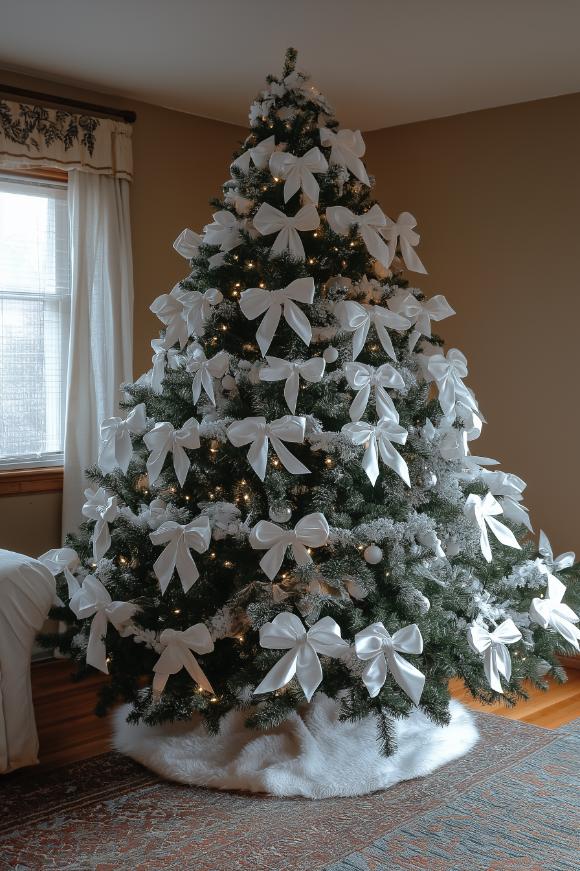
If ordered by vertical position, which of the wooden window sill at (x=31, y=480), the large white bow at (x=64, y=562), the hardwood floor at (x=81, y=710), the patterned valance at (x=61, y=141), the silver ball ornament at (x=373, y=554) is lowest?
the hardwood floor at (x=81, y=710)

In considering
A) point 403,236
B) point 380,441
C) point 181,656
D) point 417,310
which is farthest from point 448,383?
point 181,656

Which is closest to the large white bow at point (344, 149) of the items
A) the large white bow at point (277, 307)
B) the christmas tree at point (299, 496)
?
the christmas tree at point (299, 496)

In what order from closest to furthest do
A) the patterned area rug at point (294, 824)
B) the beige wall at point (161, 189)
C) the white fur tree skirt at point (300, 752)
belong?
the patterned area rug at point (294, 824), the white fur tree skirt at point (300, 752), the beige wall at point (161, 189)

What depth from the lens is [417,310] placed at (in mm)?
3014

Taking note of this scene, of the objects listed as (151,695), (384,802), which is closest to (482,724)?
(384,802)

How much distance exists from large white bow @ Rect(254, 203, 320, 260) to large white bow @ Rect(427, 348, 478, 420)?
0.56 meters

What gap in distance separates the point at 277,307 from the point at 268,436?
1.32 feet

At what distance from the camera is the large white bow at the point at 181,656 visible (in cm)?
264

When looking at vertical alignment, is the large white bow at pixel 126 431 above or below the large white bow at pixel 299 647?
above

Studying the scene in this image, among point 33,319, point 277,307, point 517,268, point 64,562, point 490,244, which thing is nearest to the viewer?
point 277,307

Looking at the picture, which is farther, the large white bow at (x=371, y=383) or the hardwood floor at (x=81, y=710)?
the hardwood floor at (x=81, y=710)

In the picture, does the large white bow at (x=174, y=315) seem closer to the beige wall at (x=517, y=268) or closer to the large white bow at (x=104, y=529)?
the large white bow at (x=104, y=529)

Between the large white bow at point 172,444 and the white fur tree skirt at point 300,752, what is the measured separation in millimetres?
861

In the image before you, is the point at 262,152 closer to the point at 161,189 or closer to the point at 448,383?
the point at 448,383
